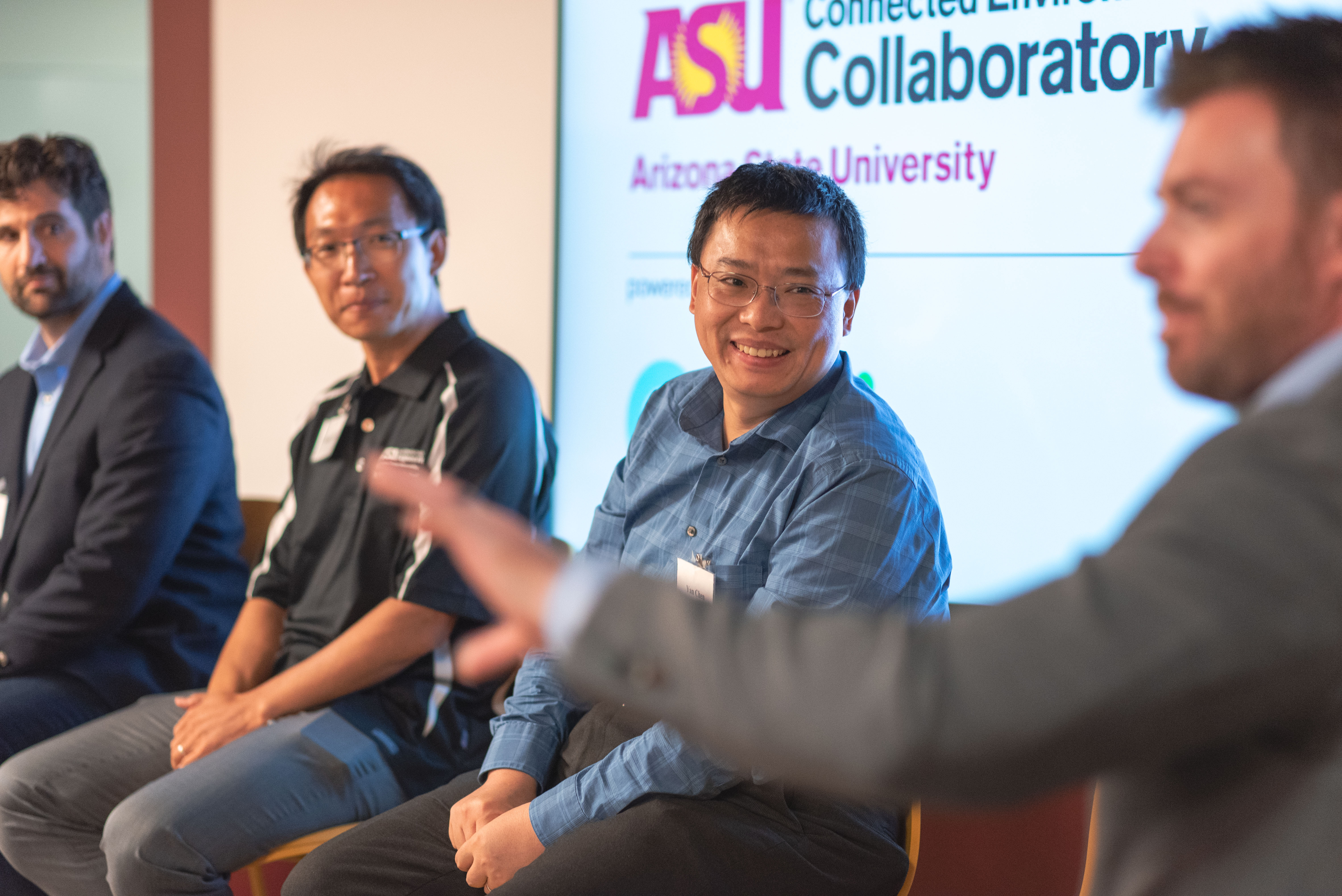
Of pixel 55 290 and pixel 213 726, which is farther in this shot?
pixel 55 290

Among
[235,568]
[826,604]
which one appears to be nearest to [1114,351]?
[826,604]

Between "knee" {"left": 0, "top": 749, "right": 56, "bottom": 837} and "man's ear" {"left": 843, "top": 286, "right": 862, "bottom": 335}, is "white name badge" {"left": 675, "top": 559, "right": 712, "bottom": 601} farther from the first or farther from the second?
"knee" {"left": 0, "top": 749, "right": 56, "bottom": 837}

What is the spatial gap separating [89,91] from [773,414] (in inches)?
200

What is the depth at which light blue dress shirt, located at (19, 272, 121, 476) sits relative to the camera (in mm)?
2678

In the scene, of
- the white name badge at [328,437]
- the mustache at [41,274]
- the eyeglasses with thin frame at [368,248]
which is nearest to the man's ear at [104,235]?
the mustache at [41,274]

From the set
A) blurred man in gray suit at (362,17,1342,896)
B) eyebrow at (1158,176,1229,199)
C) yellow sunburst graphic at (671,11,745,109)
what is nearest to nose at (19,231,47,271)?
yellow sunburst graphic at (671,11,745,109)

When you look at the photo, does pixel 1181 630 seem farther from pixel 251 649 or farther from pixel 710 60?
pixel 710 60

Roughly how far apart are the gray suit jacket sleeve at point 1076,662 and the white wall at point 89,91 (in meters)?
5.42

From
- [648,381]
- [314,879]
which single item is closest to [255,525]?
[648,381]

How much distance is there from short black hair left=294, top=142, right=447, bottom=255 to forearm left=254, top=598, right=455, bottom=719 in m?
0.87

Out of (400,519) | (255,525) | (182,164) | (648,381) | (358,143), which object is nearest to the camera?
(400,519)

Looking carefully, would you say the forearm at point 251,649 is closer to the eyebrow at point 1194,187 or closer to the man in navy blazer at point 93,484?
the man in navy blazer at point 93,484

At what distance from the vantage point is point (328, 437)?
2.35 m

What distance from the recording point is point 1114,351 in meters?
2.29
